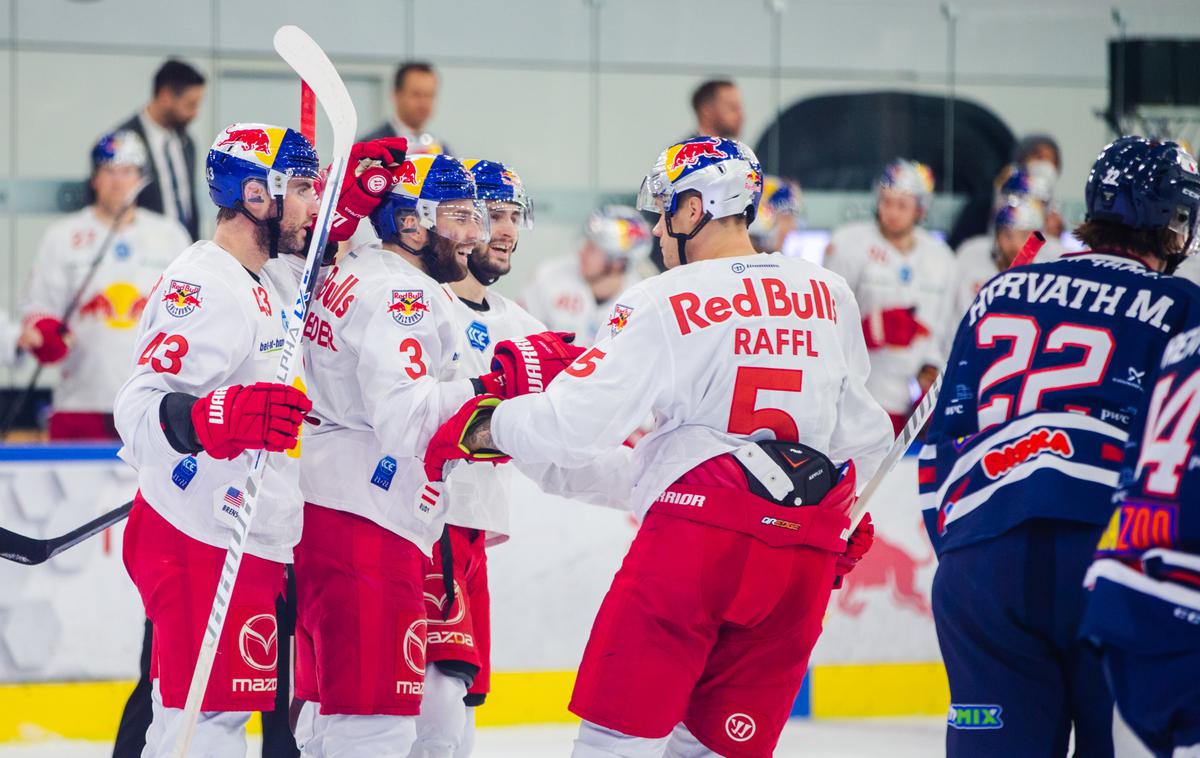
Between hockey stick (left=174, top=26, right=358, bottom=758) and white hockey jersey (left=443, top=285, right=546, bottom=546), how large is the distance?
1.77ft

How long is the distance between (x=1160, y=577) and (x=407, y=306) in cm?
181

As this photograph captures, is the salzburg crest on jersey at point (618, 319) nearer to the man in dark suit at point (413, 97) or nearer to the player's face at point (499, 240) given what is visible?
the player's face at point (499, 240)

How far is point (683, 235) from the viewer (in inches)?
130

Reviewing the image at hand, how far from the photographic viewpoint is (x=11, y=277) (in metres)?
7.45

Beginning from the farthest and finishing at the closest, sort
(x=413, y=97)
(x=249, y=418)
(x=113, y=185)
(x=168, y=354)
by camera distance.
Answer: (x=413, y=97) < (x=113, y=185) < (x=168, y=354) < (x=249, y=418)

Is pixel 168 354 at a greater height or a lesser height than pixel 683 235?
lesser

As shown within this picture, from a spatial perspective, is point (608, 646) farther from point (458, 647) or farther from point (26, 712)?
point (26, 712)

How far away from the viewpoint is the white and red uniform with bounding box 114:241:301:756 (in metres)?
3.26

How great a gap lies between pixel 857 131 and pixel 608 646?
6105 millimetres

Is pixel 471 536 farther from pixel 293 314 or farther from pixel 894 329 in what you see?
pixel 894 329

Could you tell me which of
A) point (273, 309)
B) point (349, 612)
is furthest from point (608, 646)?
point (273, 309)

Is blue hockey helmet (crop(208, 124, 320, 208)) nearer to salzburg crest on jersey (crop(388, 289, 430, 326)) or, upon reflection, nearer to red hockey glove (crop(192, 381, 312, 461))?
salzburg crest on jersey (crop(388, 289, 430, 326))

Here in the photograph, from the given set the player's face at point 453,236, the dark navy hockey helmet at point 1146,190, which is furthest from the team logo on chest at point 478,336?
the dark navy hockey helmet at point 1146,190

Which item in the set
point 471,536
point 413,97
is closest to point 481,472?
point 471,536
